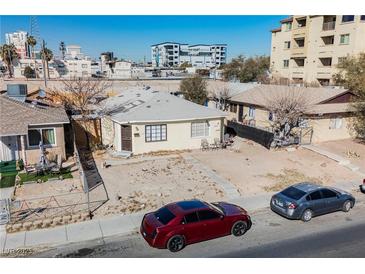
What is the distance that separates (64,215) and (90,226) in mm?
1461

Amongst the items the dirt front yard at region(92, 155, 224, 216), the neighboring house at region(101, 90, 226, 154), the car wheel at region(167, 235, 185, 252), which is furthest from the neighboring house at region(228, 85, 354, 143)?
the car wheel at region(167, 235, 185, 252)

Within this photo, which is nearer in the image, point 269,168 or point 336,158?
point 269,168

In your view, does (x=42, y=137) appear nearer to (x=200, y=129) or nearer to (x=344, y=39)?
(x=200, y=129)

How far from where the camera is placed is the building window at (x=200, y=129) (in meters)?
25.8

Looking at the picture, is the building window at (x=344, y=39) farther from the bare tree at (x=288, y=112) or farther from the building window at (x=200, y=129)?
the building window at (x=200, y=129)

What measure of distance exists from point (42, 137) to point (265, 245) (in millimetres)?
15662

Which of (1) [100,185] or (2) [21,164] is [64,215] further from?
(2) [21,164]

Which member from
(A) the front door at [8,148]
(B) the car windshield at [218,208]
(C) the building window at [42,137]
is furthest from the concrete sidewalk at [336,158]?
(A) the front door at [8,148]

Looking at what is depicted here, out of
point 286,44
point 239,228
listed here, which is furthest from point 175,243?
point 286,44

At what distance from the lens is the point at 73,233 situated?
516 inches

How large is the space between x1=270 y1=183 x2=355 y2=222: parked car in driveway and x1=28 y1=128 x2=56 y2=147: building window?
572 inches

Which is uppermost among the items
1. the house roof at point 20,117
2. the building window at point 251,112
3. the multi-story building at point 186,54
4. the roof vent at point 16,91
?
the multi-story building at point 186,54

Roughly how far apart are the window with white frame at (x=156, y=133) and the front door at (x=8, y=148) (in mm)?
8737
